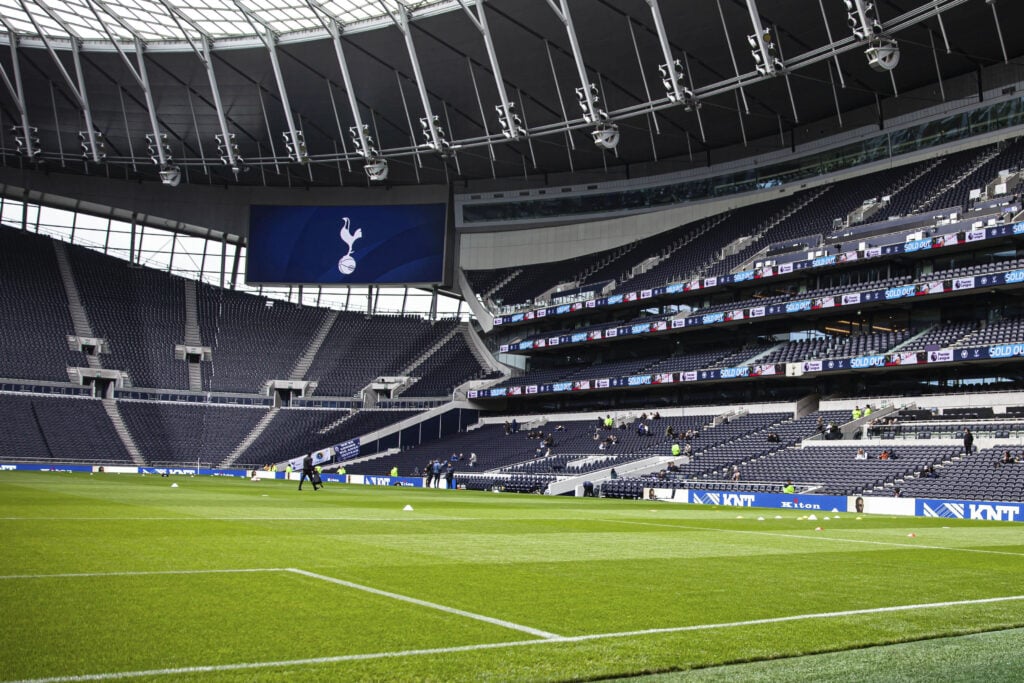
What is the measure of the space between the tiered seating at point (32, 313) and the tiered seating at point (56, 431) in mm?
2716

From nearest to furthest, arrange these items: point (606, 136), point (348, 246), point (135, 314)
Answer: point (606, 136) < point (135, 314) < point (348, 246)

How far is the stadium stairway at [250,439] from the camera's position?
6366 centimetres

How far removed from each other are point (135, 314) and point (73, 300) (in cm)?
449

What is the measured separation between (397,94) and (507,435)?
940 inches

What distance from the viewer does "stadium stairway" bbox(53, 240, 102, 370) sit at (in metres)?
67.4

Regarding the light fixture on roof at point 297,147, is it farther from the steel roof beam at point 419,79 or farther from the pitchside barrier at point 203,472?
the pitchside barrier at point 203,472

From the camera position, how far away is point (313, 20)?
5612cm

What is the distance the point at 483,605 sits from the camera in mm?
8672

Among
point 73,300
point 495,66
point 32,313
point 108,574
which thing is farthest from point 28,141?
point 108,574

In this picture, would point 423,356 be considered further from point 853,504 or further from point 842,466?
point 853,504

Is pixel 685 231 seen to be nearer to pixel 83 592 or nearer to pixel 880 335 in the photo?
pixel 880 335

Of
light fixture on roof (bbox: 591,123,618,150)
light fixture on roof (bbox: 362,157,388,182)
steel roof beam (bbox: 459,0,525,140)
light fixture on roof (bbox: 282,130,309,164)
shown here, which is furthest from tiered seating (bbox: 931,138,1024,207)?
light fixture on roof (bbox: 282,130,309,164)

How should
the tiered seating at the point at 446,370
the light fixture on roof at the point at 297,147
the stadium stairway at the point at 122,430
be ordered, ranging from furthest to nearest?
the tiered seating at the point at 446,370, the stadium stairway at the point at 122,430, the light fixture on roof at the point at 297,147

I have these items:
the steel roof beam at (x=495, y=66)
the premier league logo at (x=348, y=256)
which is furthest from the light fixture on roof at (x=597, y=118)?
the premier league logo at (x=348, y=256)
